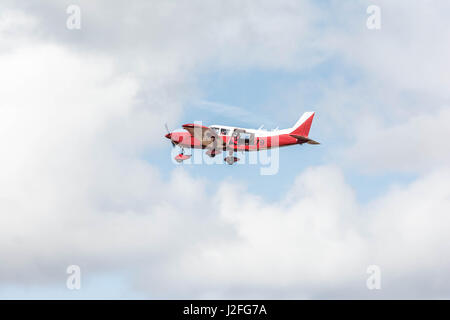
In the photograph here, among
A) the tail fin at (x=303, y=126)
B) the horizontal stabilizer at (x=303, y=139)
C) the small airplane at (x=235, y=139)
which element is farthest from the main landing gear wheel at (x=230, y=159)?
the tail fin at (x=303, y=126)

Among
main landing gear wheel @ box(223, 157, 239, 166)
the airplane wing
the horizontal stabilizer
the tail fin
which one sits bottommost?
main landing gear wheel @ box(223, 157, 239, 166)

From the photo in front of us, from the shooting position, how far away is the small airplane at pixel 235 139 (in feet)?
256

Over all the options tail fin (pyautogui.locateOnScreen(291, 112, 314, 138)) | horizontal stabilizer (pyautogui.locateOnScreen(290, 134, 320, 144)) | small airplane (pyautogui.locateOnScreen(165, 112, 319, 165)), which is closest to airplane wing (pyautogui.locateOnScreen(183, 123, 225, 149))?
small airplane (pyautogui.locateOnScreen(165, 112, 319, 165))

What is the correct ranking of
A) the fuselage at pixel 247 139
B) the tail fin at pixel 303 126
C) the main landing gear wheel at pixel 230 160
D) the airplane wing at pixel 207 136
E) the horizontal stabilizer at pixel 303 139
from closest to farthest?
the horizontal stabilizer at pixel 303 139 < the airplane wing at pixel 207 136 < the main landing gear wheel at pixel 230 160 < the fuselage at pixel 247 139 < the tail fin at pixel 303 126

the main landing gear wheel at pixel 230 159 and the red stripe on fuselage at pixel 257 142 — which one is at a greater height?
the red stripe on fuselage at pixel 257 142

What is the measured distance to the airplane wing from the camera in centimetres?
7694

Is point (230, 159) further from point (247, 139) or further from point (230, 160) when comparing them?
point (247, 139)

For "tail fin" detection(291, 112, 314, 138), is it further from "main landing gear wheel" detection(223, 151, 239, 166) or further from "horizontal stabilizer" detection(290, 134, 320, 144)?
"main landing gear wheel" detection(223, 151, 239, 166)

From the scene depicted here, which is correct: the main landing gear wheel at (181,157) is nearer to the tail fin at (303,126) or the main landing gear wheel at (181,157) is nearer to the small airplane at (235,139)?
the small airplane at (235,139)

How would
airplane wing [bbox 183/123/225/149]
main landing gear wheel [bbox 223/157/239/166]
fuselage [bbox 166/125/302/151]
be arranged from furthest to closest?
fuselage [bbox 166/125/302/151]
main landing gear wheel [bbox 223/157/239/166]
airplane wing [bbox 183/123/225/149]

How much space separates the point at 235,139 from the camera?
78.2 m

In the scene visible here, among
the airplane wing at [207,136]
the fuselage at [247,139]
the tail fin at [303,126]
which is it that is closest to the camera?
the airplane wing at [207,136]
